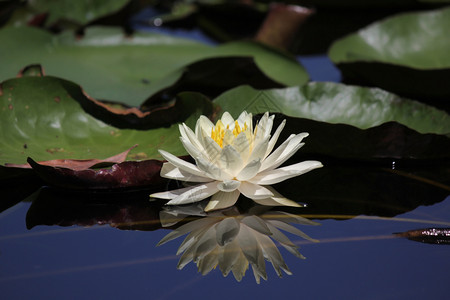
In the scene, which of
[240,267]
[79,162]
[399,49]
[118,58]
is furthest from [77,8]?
[240,267]

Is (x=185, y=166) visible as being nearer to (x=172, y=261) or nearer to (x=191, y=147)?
(x=191, y=147)

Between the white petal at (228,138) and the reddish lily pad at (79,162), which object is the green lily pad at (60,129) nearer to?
the reddish lily pad at (79,162)

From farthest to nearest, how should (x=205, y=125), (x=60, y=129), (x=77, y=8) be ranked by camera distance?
(x=77, y=8), (x=60, y=129), (x=205, y=125)

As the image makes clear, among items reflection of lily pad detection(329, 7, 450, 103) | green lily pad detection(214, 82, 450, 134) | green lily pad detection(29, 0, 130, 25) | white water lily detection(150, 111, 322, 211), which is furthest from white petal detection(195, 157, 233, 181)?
green lily pad detection(29, 0, 130, 25)

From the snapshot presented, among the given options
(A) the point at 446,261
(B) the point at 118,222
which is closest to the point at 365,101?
(A) the point at 446,261

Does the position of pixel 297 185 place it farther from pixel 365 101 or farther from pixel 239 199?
pixel 365 101

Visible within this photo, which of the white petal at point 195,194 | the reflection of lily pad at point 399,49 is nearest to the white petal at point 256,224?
the white petal at point 195,194

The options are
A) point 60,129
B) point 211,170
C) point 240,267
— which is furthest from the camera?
point 60,129

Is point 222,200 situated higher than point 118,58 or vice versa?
point 222,200
